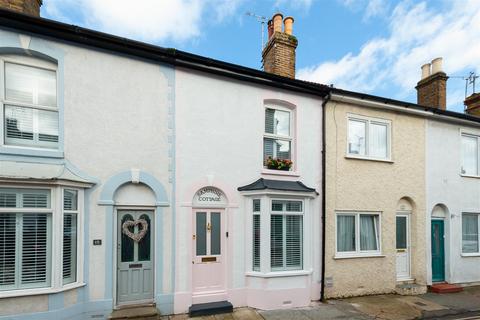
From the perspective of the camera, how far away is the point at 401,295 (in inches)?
350

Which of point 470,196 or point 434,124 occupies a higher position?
point 434,124

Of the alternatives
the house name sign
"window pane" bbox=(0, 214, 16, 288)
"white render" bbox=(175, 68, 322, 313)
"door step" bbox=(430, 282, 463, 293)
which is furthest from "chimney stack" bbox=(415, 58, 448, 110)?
"window pane" bbox=(0, 214, 16, 288)

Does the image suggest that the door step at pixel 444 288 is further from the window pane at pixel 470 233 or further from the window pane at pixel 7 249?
the window pane at pixel 7 249

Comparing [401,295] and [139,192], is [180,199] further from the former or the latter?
[401,295]

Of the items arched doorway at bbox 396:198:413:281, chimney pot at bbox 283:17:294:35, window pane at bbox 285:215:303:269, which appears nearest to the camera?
window pane at bbox 285:215:303:269

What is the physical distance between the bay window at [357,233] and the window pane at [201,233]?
4148 mm

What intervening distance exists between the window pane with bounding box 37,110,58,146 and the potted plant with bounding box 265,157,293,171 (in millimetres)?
5150

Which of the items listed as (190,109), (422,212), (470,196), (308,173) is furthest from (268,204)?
(470,196)

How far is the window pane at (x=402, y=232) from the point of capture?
31.9 feet

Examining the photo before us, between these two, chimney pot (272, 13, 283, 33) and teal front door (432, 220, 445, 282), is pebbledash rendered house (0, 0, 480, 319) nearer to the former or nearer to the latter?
teal front door (432, 220, 445, 282)

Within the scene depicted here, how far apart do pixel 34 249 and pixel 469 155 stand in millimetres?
14256

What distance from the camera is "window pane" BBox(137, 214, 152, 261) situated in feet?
22.0

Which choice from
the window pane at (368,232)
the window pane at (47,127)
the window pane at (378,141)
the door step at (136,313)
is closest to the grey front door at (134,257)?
the door step at (136,313)

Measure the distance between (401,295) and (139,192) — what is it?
849 cm
